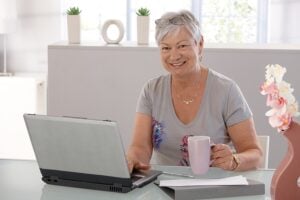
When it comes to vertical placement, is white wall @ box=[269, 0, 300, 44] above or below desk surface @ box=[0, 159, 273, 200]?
above

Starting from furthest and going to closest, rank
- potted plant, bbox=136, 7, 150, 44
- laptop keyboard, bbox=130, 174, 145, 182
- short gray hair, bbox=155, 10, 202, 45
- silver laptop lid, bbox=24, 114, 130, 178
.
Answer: potted plant, bbox=136, 7, 150, 44 < short gray hair, bbox=155, 10, 202, 45 < laptop keyboard, bbox=130, 174, 145, 182 < silver laptop lid, bbox=24, 114, 130, 178

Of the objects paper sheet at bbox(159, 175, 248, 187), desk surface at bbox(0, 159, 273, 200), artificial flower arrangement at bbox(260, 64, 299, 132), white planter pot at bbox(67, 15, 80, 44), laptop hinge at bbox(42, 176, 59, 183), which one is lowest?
desk surface at bbox(0, 159, 273, 200)

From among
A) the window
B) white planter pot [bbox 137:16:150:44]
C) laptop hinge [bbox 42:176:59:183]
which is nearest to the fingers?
laptop hinge [bbox 42:176:59:183]

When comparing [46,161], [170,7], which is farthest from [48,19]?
[46,161]

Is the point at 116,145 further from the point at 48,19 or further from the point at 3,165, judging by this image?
the point at 48,19

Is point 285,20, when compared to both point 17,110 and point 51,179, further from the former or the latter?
point 51,179

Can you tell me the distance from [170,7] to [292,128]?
4459 millimetres

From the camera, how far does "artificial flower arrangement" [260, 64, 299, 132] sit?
1.45 metres

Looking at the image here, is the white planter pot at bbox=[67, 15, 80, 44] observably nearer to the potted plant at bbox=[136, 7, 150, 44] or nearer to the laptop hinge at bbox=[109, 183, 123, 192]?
the potted plant at bbox=[136, 7, 150, 44]

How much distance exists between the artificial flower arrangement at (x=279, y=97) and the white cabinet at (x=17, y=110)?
3.88 m

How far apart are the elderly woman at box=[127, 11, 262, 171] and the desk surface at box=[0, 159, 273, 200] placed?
0.88ft

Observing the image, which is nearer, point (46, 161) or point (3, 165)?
point (46, 161)

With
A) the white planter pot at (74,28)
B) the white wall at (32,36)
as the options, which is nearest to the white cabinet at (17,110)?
the white wall at (32,36)

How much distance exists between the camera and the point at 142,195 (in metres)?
1.70
